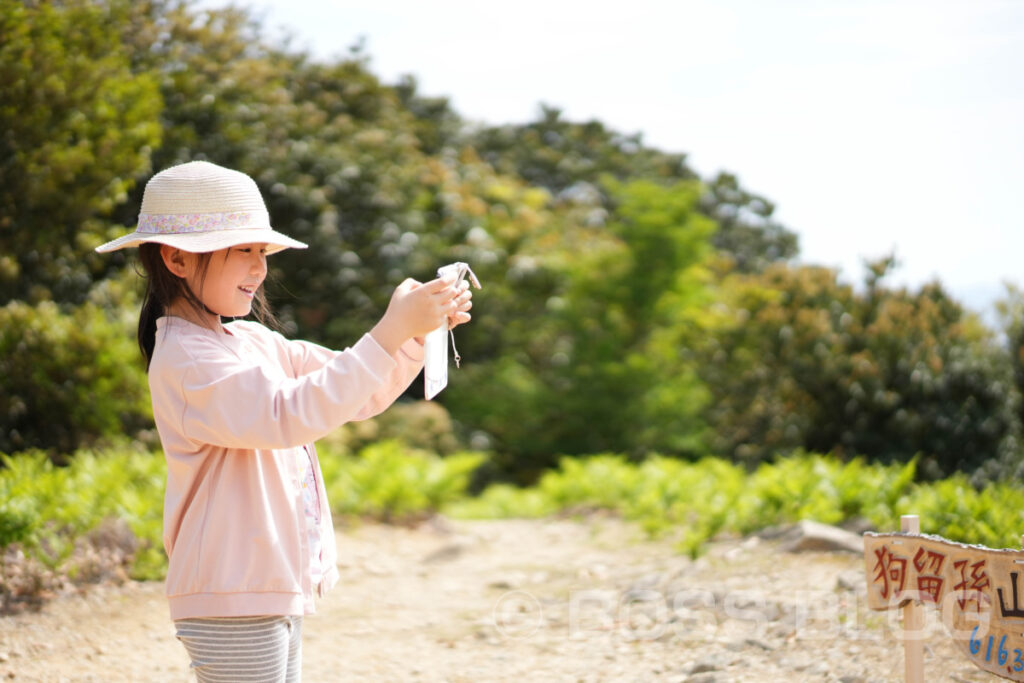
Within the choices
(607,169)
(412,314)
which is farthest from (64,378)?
(607,169)

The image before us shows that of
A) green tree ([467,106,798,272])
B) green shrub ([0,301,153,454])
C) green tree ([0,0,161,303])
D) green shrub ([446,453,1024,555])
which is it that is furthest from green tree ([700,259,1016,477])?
green tree ([467,106,798,272])

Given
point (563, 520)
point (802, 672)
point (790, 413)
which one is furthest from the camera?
point (790, 413)

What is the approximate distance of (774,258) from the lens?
1093 inches

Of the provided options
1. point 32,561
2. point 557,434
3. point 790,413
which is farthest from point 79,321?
point 557,434

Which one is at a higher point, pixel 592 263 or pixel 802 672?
pixel 592 263

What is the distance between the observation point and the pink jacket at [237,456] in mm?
1858

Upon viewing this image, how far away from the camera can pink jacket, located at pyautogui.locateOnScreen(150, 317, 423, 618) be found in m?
1.86

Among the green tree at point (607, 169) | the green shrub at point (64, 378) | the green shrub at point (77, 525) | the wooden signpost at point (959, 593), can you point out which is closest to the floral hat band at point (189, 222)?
the wooden signpost at point (959, 593)

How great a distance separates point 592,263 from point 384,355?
13.0 meters

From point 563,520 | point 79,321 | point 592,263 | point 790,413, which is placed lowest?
point 563,520

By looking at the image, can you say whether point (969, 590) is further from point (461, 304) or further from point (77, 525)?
point (77, 525)

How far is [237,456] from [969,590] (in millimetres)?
2000

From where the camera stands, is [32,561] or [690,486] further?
[690,486]

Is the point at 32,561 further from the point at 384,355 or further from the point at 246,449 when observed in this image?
the point at 384,355
